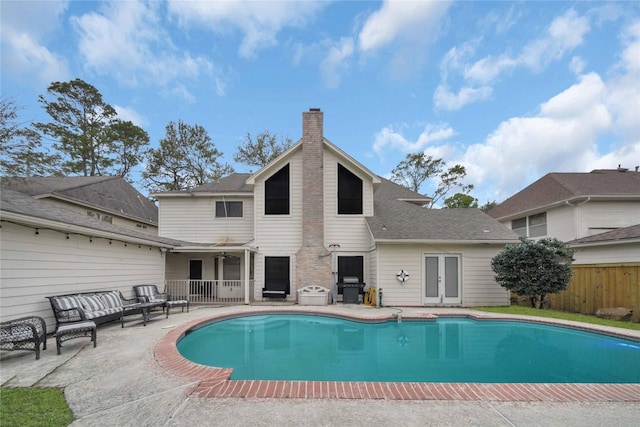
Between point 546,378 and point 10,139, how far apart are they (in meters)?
21.3

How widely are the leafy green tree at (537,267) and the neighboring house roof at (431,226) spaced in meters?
1.04

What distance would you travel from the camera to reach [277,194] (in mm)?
13977

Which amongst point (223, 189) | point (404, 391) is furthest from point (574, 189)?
point (223, 189)

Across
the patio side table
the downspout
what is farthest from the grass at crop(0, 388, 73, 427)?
the downspout

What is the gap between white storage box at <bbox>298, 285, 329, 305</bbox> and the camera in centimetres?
1239

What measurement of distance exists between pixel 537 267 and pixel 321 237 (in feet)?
27.1

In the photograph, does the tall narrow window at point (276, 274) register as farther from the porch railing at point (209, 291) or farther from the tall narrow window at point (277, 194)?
the tall narrow window at point (277, 194)

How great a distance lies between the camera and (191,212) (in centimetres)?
1567

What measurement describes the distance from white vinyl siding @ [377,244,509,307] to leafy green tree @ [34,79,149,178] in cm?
2405

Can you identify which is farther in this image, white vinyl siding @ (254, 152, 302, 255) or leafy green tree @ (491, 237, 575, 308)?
white vinyl siding @ (254, 152, 302, 255)

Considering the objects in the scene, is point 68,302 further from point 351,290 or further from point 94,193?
point 94,193

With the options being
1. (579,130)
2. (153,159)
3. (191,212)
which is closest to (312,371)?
(191,212)

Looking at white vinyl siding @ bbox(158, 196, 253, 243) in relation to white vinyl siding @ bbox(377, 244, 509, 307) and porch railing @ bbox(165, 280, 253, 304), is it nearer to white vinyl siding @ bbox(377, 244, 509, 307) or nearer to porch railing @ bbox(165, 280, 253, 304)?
porch railing @ bbox(165, 280, 253, 304)

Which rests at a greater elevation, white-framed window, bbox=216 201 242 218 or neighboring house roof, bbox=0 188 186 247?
white-framed window, bbox=216 201 242 218
